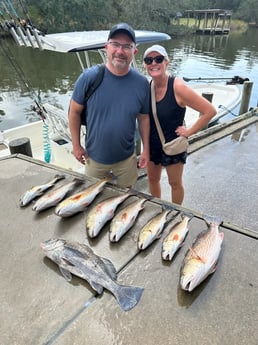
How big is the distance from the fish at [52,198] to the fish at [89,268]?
0.52 metres

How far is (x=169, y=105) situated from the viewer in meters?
2.91

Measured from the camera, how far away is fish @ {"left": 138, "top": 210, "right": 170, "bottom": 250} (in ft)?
7.23

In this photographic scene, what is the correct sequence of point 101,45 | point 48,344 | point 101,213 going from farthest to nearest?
point 101,45
point 101,213
point 48,344

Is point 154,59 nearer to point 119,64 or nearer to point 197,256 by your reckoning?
point 119,64

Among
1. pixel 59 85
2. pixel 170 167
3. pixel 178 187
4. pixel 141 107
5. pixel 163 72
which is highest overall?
pixel 163 72

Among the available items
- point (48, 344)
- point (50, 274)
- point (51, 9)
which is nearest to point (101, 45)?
point (50, 274)

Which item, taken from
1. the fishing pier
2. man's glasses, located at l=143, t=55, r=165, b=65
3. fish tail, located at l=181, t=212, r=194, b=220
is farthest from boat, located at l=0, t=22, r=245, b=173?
the fishing pier

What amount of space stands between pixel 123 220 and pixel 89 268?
1.82ft

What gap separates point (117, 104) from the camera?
2.75 meters

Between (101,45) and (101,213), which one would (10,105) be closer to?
(101,45)

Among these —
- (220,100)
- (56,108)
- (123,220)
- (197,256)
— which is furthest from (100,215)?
(220,100)

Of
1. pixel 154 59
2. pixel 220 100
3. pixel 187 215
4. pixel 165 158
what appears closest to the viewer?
pixel 187 215

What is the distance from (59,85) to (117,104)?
16.4 metres

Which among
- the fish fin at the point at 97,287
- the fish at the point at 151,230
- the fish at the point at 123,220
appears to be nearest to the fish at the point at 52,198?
the fish at the point at 123,220
